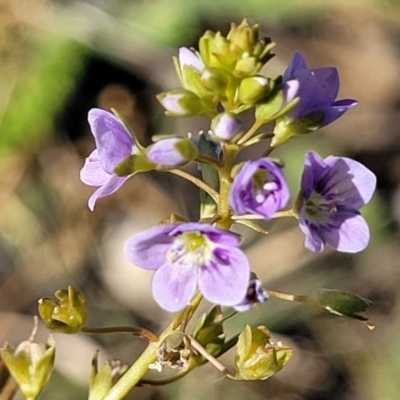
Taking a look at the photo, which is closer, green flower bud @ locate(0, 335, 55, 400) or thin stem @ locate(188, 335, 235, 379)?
thin stem @ locate(188, 335, 235, 379)

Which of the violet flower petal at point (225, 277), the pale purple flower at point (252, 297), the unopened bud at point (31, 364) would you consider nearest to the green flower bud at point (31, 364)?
the unopened bud at point (31, 364)

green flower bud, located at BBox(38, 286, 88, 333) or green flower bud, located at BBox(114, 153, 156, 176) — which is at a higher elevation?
green flower bud, located at BBox(114, 153, 156, 176)

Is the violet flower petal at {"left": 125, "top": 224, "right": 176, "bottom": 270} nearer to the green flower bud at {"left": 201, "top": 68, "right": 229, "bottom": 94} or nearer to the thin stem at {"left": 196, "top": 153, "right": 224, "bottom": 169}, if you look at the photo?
the thin stem at {"left": 196, "top": 153, "right": 224, "bottom": 169}

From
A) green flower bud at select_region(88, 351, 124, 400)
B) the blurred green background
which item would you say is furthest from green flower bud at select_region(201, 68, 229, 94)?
the blurred green background

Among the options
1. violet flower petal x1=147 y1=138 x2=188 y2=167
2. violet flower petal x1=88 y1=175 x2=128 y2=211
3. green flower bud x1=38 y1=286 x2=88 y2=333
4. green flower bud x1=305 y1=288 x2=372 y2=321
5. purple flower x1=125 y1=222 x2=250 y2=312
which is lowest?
green flower bud x1=38 y1=286 x2=88 y2=333

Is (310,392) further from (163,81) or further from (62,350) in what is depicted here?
(163,81)

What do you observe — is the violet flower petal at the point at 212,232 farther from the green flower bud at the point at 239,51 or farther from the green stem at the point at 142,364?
the green flower bud at the point at 239,51

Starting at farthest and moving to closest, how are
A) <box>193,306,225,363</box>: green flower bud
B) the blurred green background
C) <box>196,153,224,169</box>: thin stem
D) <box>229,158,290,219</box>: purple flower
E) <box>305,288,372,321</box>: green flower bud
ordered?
the blurred green background, <box>193,306,225,363</box>: green flower bud, <box>305,288,372,321</box>: green flower bud, <box>196,153,224,169</box>: thin stem, <box>229,158,290,219</box>: purple flower
